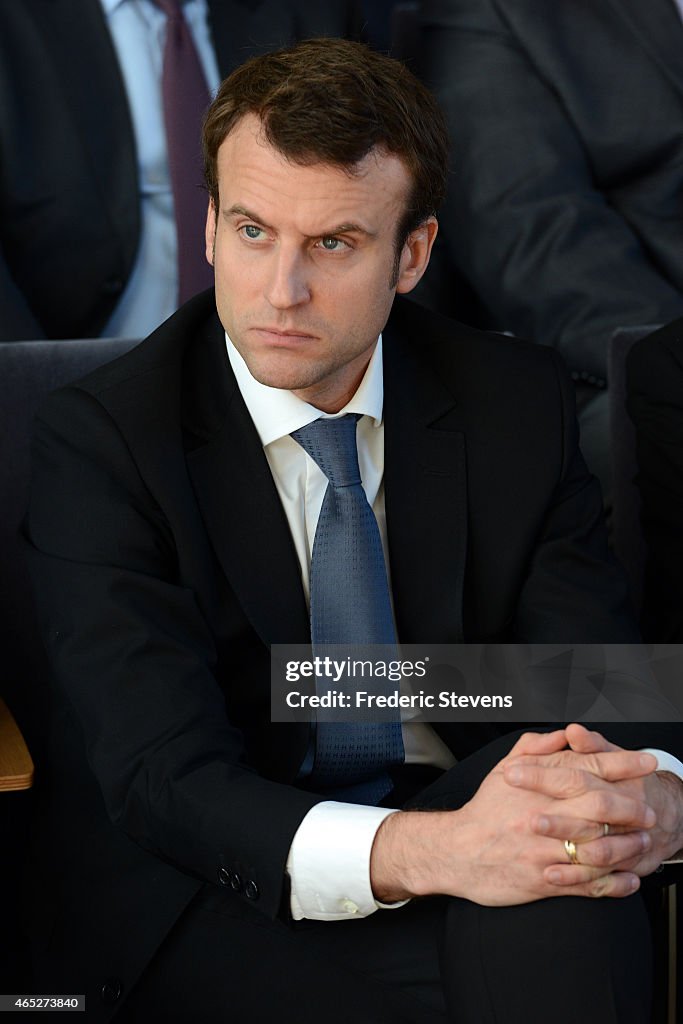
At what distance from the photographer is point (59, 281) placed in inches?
103

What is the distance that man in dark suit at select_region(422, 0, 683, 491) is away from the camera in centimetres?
272

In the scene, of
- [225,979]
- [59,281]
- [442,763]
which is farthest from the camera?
[59,281]

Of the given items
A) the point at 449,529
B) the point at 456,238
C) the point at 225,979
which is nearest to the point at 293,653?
the point at 449,529

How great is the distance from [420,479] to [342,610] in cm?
19

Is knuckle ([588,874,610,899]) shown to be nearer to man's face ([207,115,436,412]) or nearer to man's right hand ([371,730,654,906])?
man's right hand ([371,730,654,906])

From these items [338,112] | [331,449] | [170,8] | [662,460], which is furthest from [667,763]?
[170,8]

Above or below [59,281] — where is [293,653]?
below

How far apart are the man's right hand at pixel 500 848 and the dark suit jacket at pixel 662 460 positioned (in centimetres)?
67

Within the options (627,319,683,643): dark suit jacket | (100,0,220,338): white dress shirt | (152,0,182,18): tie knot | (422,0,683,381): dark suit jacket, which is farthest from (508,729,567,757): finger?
(152,0,182,18): tie knot

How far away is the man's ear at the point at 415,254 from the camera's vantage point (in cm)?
166

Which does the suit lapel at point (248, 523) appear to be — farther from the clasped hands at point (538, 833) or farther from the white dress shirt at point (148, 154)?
the white dress shirt at point (148, 154)

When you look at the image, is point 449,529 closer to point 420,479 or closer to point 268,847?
point 420,479

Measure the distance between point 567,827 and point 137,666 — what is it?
456 mm

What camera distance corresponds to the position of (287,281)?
4.89ft
